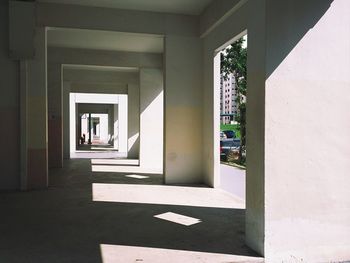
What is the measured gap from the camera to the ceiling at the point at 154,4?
761cm

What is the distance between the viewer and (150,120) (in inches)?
472

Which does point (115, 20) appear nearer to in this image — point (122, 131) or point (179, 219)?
point (179, 219)

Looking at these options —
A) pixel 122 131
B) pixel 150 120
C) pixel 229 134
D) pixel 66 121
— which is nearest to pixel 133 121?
pixel 66 121

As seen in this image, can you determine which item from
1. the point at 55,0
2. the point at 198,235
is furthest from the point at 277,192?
the point at 55,0

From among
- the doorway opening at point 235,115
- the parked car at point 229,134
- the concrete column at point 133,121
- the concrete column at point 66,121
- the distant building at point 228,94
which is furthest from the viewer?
the parked car at point 229,134

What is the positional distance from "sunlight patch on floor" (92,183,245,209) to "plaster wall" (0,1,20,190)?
1.75m

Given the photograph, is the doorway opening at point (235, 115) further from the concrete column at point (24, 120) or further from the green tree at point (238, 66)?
the concrete column at point (24, 120)

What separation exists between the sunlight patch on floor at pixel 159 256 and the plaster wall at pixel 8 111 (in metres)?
4.30

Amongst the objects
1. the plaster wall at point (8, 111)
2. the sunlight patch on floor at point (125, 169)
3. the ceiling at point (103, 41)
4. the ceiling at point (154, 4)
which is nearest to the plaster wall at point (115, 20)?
the ceiling at point (154, 4)

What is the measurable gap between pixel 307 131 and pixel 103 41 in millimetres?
8103

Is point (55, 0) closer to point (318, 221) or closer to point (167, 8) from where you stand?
point (167, 8)

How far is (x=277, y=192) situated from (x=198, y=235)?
1328 millimetres

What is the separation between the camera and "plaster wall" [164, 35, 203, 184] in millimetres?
8469

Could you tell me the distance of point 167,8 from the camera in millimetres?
8039
